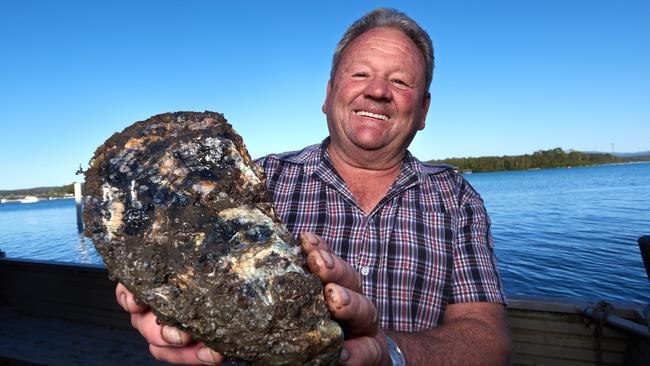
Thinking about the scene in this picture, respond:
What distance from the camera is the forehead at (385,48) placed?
266 centimetres

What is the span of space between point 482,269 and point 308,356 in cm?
150

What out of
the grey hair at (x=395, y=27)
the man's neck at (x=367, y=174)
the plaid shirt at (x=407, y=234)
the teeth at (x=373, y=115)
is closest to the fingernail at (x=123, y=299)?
the plaid shirt at (x=407, y=234)

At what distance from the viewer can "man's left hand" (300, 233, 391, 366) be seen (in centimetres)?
118

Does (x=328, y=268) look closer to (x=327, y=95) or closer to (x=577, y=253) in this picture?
(x=327, y=95)

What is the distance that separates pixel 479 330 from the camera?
2041 mm

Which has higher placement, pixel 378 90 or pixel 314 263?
pixel 378 90

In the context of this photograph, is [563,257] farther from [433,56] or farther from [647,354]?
[433,56]

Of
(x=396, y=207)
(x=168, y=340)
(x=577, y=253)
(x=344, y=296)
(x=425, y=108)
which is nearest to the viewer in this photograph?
(x=344, y=296)

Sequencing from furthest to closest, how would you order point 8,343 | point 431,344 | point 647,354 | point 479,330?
point 8,343
point 647,354
point 479,330
point 431,344

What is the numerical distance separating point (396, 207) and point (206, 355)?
1.54 m

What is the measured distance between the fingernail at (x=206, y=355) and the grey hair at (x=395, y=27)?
2310 millimetres

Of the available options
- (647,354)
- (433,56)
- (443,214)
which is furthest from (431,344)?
(647,354)

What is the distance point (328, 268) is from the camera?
122cm

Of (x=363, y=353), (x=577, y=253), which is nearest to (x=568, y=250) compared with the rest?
(x=577, y=253)
